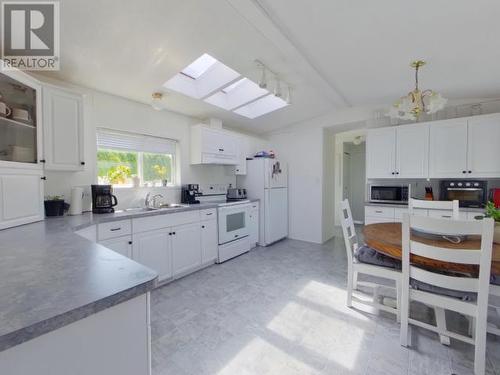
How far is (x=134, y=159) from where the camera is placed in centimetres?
301

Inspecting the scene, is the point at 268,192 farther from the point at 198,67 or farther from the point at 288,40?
the point at 288,40

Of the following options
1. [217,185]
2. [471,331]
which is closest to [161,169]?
[217,185]

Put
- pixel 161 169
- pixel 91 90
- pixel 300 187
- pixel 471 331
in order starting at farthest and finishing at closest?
pixel 300 187, pixel 161 169, pixel 91 90, pixel 471 331

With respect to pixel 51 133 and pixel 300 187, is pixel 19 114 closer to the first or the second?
pixel 51 133

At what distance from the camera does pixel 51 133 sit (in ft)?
6.45

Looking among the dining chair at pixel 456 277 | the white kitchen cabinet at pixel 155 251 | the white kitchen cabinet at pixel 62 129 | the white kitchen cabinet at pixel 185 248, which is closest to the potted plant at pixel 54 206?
the white kitchen cabinet at pixel 62 129

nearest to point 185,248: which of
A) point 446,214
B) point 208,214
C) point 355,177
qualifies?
point 208,214

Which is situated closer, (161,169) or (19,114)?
(19,114)

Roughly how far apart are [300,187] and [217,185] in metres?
1.64

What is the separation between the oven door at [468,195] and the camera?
285cm

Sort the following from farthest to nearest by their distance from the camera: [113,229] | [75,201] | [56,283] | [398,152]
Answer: [398,152] < [75,201] < [113,229] < [56,283]

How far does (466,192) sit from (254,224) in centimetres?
302

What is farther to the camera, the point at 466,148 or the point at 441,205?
the point at 466,148

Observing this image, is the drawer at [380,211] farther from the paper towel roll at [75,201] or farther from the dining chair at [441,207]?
the paper towel roll at [75,201]
